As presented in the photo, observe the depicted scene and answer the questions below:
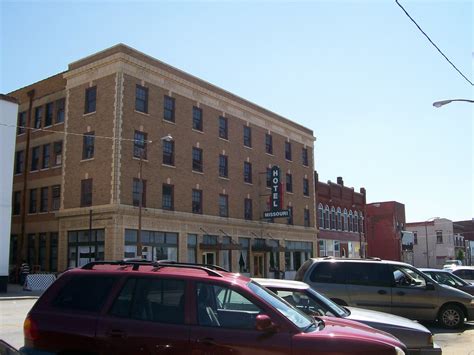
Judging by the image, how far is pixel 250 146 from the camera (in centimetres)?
4200

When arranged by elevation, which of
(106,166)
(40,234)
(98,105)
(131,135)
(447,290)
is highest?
(98,105)

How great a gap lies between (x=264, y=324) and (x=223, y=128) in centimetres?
3451

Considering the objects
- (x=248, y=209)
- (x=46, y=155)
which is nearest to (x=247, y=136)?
(x=248, y=209)

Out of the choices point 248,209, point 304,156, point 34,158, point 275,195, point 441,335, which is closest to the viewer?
point 441,335

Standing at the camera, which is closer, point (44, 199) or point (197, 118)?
point (44, 199)

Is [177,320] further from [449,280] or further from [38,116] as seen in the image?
[38,116]

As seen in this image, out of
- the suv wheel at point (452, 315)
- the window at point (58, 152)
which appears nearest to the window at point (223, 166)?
the window at point (58, 152)

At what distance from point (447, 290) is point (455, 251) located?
85.7m

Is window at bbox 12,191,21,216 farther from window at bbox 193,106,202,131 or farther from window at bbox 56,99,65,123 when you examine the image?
window at bbox 193,106,202,131

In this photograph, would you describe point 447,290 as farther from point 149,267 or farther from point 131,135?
point 131,135

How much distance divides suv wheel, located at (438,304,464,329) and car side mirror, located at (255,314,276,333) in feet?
31.7

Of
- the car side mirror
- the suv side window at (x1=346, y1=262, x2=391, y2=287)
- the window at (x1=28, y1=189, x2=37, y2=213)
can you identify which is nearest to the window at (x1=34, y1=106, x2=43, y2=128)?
the window at (x1=28, y1=189, x2=37, y2=213)

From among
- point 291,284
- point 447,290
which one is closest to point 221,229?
point 447,290

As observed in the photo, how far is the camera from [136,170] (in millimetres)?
31375
